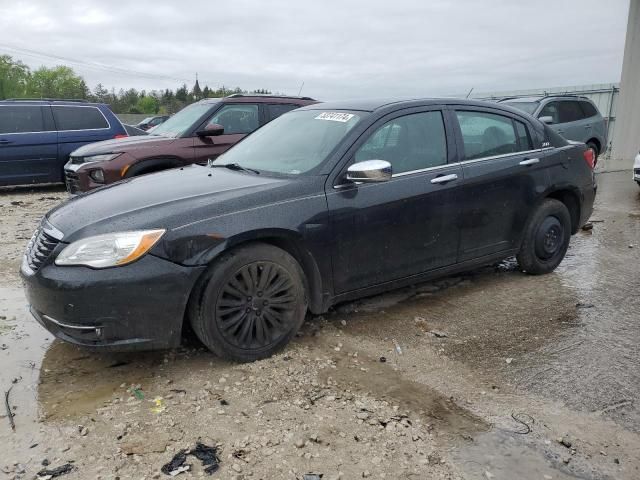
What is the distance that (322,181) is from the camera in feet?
12.0

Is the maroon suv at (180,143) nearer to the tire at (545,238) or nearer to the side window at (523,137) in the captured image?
the side window at (523,137)

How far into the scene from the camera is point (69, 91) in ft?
240

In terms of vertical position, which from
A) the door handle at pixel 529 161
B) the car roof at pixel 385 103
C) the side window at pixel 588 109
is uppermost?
the side window at pixel 588 109

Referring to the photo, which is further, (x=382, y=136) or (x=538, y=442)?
(x=382, y=136)

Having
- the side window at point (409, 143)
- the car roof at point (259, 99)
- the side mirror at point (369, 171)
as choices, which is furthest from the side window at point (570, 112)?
the side mirror at point (369, 171)

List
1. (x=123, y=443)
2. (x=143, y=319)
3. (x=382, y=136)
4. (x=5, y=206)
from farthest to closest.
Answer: (x=5, y=206)
(x=382, y=136)
(x=143, y=319)
(x=123, y=443)

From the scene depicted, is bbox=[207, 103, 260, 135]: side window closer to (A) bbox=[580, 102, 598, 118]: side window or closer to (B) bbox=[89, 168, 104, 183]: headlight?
(B) bbox=[89, 168, 104, 183]: headlight

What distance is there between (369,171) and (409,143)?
760mm

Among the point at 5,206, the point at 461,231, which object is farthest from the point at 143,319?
the point at 5,206

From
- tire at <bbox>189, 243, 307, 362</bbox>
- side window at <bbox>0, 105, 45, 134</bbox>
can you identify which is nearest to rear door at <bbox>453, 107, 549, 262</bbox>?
tire at <bbox>189, 243, 307, 362</bbox>

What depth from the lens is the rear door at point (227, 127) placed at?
757cm

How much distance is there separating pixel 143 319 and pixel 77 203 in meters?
1.09

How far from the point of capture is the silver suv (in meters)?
11.1

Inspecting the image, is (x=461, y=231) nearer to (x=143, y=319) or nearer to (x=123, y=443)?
(x=143, y=319)
